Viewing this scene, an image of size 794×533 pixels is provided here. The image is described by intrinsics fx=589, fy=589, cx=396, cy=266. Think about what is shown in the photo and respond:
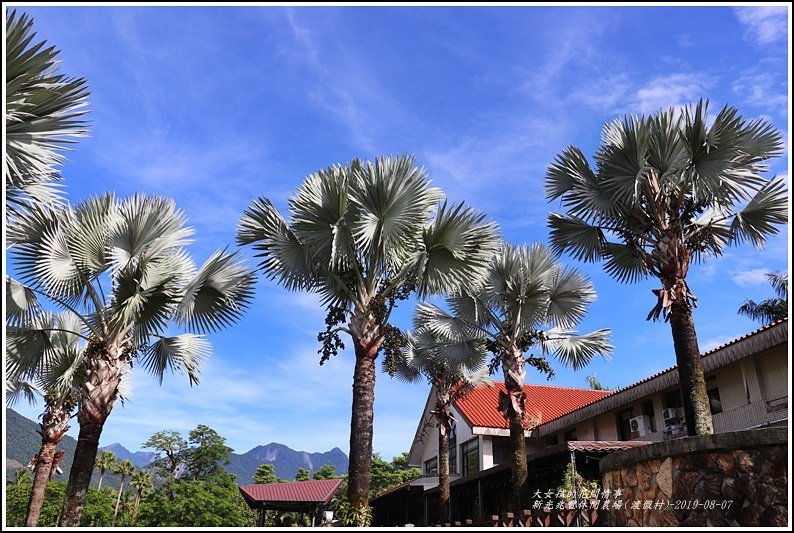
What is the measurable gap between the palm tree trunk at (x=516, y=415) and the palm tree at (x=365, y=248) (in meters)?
4.02

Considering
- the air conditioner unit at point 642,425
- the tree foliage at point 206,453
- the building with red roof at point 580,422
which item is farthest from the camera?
the tree foliage at point 206,453

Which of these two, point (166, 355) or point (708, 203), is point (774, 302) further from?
point (166, 355)

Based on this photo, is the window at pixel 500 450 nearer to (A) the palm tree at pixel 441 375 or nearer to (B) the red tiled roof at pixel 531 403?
(B) the red tiled roof at pixel 531 403

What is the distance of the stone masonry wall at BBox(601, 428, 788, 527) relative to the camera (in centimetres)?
594

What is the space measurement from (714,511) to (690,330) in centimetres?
407

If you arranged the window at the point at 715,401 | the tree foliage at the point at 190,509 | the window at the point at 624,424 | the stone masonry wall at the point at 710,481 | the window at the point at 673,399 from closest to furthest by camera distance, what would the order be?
the stone masonry wall at the point at 710,481, the window at the point at 715,401, the window at the point at 673,399, the window at the point at 624,424, the tree foliage at the point at 190,509

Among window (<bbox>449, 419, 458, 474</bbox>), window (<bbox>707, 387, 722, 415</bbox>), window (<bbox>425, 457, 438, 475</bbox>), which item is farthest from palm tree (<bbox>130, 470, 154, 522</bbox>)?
window (<bbox>707, 387, 722, 415</bbox>)

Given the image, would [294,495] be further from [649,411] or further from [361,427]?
→ [361,427]

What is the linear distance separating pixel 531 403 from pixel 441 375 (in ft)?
21.0

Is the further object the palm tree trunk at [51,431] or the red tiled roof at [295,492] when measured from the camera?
the red tiled roof at [295,492]

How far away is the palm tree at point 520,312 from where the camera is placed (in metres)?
14.7

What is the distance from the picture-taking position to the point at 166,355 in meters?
13.2

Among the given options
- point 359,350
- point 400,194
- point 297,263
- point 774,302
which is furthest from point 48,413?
point 774,302

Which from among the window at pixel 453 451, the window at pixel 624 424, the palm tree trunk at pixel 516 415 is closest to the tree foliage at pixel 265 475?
the window at pixel 453 451
